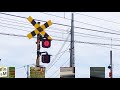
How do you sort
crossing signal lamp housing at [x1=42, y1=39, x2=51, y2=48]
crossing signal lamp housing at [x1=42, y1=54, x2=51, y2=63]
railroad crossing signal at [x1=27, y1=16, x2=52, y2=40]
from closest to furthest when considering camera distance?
crossing signal lamp housing at [x1=42, y1=39, x2=51, y2=48], crossing signal lamp housing at [x1=42, y1=54, x2=51, y2=63], railroad crossing signal at [x1=27, y1=16, x2=52, y2=40]

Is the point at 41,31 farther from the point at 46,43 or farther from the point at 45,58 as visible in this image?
the point at 46,43

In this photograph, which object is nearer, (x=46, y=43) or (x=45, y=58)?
(x=46, y=43)

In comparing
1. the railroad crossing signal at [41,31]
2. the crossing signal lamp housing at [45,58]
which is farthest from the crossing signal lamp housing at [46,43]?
the railroad crossing signal at [41,31]

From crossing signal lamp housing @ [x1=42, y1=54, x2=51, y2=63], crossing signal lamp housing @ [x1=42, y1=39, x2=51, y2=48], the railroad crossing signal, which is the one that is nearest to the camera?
crossing signal lamp housing @ [x1=42, y1=39, x2=51, y2=48]

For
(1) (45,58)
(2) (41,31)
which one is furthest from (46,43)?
(2) (41,31)

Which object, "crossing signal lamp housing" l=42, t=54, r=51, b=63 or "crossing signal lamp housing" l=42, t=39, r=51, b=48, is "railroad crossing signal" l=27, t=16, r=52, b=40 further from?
"crossing signal lamp housing" l=42, t=39, r=51, b=48

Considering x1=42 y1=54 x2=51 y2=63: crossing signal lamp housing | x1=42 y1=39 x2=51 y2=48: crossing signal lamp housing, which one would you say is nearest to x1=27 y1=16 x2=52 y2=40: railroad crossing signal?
x1=42 y1=54 x2=51 y2=63: crossing signal lamp housing

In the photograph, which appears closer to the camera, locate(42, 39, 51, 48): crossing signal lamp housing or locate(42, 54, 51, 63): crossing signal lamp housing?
locate(42, 39, 51, 48): crossing signal lamp housing

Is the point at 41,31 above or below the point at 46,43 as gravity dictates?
above
